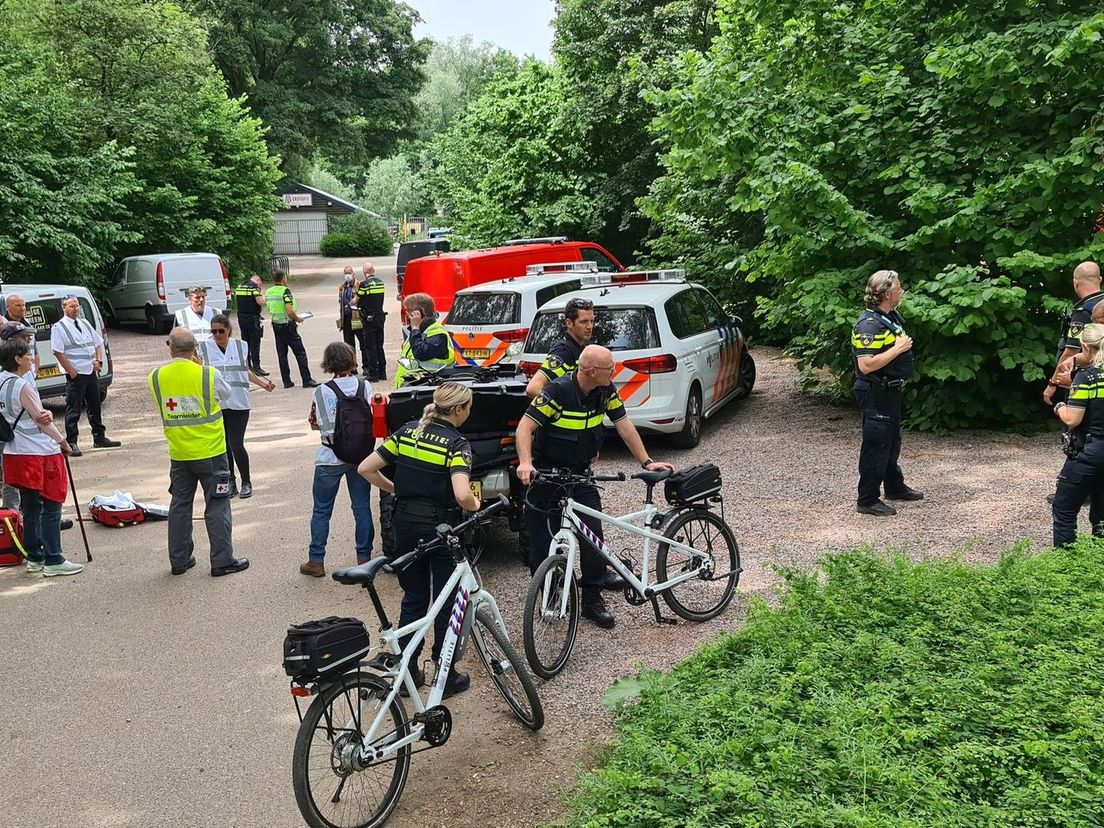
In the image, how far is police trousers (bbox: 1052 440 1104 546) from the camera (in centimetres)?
609

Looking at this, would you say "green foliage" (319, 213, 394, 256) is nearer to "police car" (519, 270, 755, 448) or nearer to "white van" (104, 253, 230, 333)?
"white van" (104, 253, 230, 333)

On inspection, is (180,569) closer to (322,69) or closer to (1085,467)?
(1085,467)

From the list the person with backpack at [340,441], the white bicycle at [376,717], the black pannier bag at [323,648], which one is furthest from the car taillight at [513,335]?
the black pannier bag at [323,648]

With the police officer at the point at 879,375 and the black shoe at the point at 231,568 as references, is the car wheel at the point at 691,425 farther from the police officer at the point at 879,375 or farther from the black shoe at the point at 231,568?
the black shoe at the point at 231,568

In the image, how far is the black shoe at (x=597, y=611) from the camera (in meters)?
6.14

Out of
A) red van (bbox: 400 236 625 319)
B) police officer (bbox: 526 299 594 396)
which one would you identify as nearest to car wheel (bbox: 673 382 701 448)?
police officer (bbox: 526 299 594 396)

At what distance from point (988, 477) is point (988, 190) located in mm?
2870

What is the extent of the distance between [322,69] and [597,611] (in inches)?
1810

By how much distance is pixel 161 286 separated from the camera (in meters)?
23.6

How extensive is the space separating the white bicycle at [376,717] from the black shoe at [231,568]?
339 cm

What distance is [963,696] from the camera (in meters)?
3.78

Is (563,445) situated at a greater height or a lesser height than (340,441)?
greater

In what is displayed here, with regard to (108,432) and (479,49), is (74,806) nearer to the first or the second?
(108,432)

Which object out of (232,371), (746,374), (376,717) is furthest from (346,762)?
(746,374)
